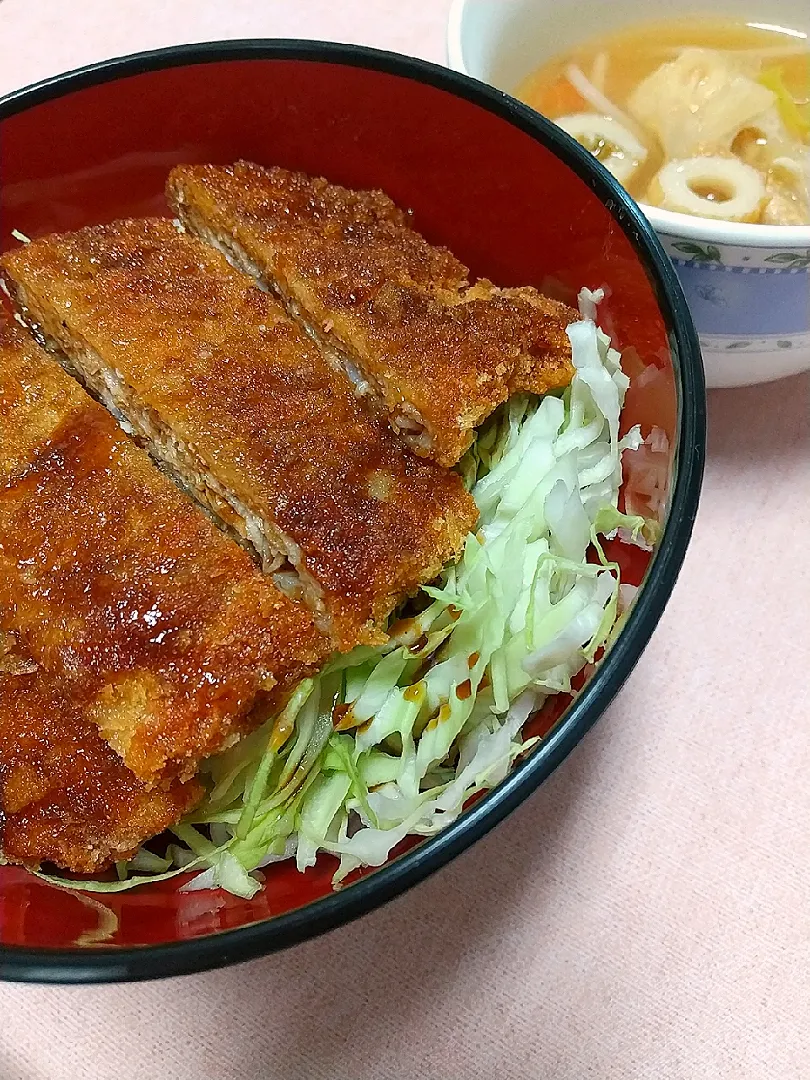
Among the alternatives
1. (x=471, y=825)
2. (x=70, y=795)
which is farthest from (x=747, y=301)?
(x=70, y=795)

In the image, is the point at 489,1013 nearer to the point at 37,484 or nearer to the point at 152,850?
the point at 152,850

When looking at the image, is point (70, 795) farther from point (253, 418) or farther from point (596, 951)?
point (596, 951)

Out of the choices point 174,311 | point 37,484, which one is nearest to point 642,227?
point 174,311

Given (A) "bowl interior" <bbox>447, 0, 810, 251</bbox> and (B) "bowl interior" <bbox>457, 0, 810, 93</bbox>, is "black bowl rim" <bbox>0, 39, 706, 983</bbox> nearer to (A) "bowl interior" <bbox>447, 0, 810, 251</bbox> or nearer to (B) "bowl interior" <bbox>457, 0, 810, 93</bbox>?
(A) "bowl interior" <bbox>447, 0, 810, 251</bbox>

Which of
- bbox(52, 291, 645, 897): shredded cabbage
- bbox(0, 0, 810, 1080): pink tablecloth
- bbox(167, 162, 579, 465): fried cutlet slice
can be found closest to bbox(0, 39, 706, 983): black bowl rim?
bbox(52, 291, 645, 897): shredded cabbage

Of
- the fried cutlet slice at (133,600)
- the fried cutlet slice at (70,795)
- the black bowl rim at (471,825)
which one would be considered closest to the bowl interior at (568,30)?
the black bowl rim at (471,825)
